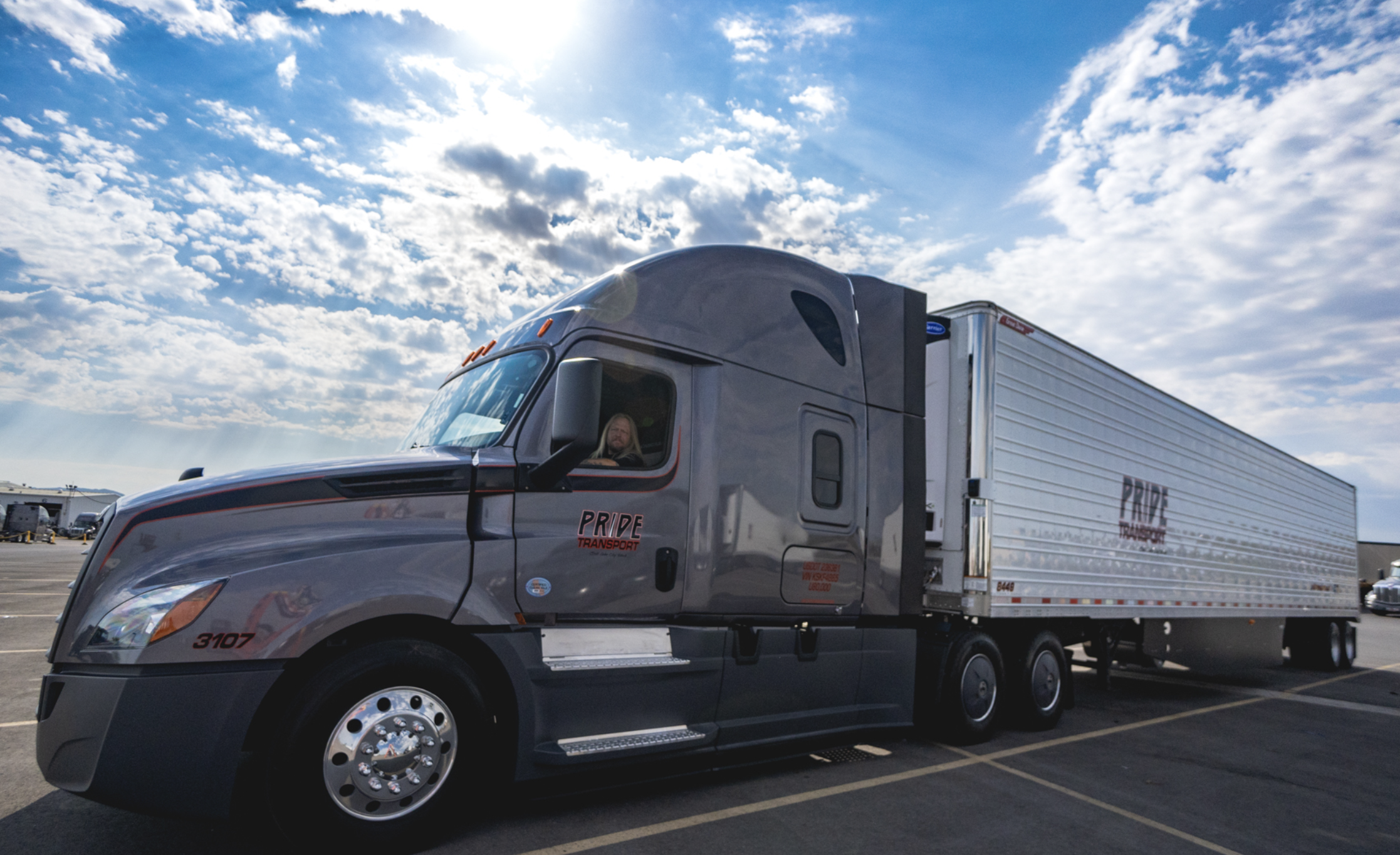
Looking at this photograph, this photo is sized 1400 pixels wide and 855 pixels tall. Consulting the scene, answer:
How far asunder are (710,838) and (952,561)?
11.2 ft

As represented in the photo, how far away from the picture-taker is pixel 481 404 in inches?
181

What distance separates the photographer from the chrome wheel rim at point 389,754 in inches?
134

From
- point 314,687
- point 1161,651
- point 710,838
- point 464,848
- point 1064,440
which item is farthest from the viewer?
point 1161,651

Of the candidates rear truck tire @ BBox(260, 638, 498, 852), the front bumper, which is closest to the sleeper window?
rear truck tire @ BBox(260, 638, 498, 852)

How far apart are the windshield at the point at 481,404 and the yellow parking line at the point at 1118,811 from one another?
452 centimetres

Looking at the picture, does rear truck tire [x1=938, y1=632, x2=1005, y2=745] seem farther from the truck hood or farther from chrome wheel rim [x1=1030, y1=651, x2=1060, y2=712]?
the truck hood

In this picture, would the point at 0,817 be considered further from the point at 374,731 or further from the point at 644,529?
the point at 644,529

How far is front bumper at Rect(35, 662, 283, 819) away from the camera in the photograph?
3.12m

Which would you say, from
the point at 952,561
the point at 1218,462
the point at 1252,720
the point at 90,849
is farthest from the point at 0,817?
the point at 1218,462

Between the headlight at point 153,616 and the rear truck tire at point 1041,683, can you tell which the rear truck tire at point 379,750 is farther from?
the rear truck tire at point 1041,683

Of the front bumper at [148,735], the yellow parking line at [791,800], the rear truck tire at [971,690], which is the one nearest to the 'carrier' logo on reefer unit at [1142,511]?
the yellow parking line at [791,800]

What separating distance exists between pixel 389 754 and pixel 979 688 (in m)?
5.04

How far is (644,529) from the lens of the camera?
4.49m

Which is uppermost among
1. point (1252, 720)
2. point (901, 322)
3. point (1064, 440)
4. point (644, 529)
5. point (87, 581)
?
point (901, 322)
